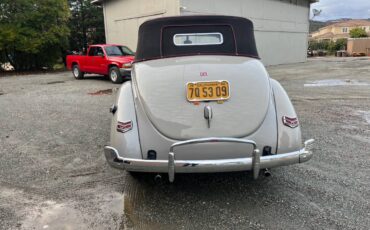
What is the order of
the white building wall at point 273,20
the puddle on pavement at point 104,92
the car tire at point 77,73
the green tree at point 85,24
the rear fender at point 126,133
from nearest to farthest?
the rear fender at point 126,133
the puddle on pavement at point 104,92
the car tire at point 77,73
the white building wall at point 273,20
the green tree at point 85,24

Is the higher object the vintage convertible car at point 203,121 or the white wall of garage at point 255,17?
the white wall of garage at point 255,17

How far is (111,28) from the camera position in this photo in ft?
58.1

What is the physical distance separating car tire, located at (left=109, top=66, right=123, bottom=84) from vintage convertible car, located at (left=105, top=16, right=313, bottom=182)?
8.26 metres

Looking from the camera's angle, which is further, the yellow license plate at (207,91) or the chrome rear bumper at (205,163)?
the yellow license plate at (207,91)

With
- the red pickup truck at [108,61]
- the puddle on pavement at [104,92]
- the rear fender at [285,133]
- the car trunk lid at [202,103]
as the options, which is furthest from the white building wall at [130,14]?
the rear fender at [285,133]

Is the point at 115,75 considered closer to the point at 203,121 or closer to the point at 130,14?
the point at 130,14

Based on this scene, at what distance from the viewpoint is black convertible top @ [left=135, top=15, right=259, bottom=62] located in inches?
140

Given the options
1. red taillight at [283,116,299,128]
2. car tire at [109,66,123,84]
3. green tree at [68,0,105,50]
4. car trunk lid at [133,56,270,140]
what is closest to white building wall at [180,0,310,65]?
car tire at [109,66,123,84]

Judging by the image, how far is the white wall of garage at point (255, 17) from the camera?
1445cm

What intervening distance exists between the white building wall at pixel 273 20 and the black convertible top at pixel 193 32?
10.4m

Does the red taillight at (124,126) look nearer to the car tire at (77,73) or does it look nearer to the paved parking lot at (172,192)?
the paved parking lot at (172,192)

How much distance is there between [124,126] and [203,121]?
736mm

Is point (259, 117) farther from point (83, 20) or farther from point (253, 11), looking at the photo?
point (83, 20)

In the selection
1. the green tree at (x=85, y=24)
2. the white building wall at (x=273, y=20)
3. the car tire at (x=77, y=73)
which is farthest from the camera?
the green tree at (x=85, y=24)
